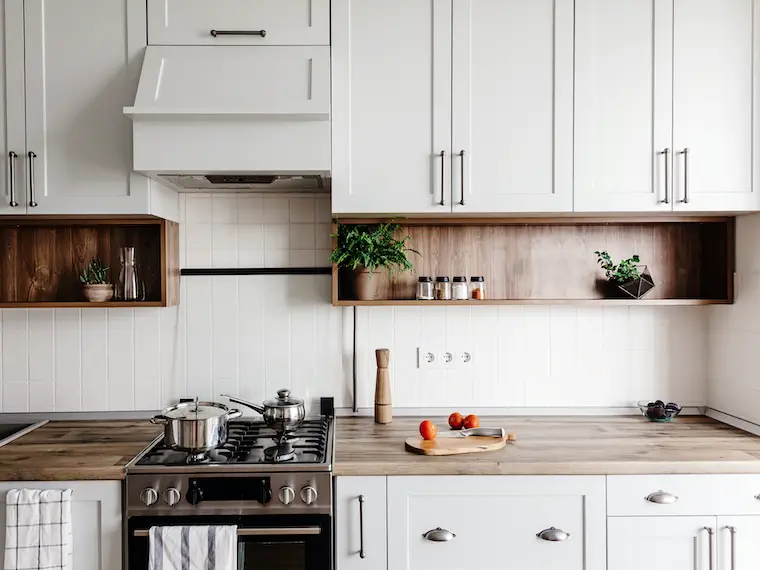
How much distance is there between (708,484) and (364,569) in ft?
3.73

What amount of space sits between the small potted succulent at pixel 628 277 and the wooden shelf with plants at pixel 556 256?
6 cm

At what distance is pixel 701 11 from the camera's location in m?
2.27

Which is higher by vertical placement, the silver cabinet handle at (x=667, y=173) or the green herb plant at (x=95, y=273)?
the silver cabinet handle at (x=667, y=173)

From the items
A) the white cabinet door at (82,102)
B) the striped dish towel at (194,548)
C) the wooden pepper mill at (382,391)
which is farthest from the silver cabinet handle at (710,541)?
the white cabinet door at (82,102)

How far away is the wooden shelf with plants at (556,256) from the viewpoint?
264cm

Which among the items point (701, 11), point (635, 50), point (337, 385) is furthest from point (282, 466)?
point (701, 11)

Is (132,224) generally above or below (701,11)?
below

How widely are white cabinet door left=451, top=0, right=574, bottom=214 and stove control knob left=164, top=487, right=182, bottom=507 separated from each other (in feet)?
4.36

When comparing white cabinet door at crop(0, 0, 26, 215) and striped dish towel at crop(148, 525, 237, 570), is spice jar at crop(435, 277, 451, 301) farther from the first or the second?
white cabinet door at crop(0, 0, 26, 215)

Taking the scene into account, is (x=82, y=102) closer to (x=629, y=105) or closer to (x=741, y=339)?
(x=629, y=105)

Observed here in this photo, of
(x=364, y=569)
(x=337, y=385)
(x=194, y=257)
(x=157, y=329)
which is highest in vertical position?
(x=194, y=257)

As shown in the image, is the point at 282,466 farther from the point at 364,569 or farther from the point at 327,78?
the point at 327,78

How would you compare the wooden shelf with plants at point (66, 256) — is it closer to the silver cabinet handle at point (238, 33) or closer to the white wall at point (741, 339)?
the silver cabinet handle at point (238, 33)

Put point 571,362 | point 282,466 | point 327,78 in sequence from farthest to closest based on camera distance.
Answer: point 571,362
point 327,78
point 282,466
